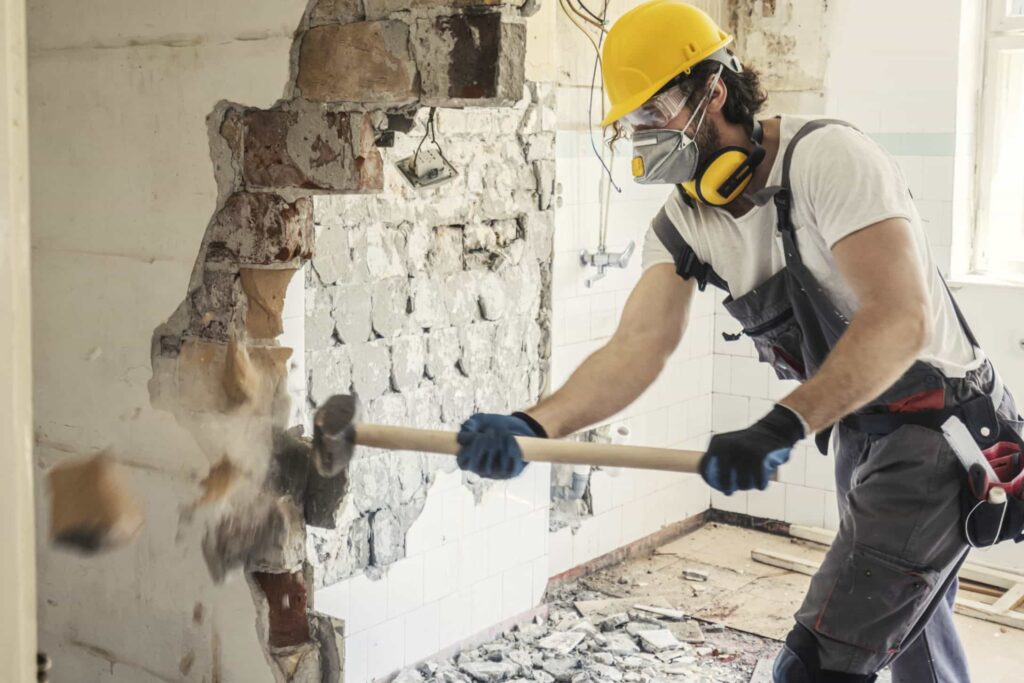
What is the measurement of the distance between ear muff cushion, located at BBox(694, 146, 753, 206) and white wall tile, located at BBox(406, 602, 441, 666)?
1972 millimetres

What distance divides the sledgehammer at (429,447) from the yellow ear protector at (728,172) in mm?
634

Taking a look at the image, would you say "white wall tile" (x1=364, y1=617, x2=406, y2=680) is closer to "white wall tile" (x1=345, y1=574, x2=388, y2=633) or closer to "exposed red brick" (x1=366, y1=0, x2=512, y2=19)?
"white wall tile" (x1=345, y1=574, x2=388, y2=633)

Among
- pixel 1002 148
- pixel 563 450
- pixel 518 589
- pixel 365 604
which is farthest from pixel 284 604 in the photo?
pixel 1002 148

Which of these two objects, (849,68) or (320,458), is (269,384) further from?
(849,68)

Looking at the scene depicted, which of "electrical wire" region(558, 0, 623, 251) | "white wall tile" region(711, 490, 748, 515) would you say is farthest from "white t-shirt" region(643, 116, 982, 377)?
"white wall tile" region(711, 490, 748, 515)

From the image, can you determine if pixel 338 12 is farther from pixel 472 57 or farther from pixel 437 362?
pixel 437 362

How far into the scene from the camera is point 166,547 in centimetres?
267

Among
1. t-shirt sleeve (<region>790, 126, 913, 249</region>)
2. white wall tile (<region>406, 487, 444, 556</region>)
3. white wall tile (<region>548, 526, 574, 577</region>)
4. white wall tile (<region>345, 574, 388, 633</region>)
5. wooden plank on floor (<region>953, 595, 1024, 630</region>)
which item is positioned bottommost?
wooden plank on floor (<region>953, 595, 1024, 630</region>)

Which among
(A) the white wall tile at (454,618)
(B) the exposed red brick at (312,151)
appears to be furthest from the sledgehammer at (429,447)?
(A) the white wall tile at (454,618)

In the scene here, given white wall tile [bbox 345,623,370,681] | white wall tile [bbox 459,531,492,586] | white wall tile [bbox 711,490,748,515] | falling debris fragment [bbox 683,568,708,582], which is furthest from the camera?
white wall tile [bbox 711,490,748,515]

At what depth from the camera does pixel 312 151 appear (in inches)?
93.6

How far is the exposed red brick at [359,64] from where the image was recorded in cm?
225

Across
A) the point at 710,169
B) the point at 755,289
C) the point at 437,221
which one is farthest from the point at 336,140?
the point at 437,221

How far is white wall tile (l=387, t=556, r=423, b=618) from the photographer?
12.0 feet
